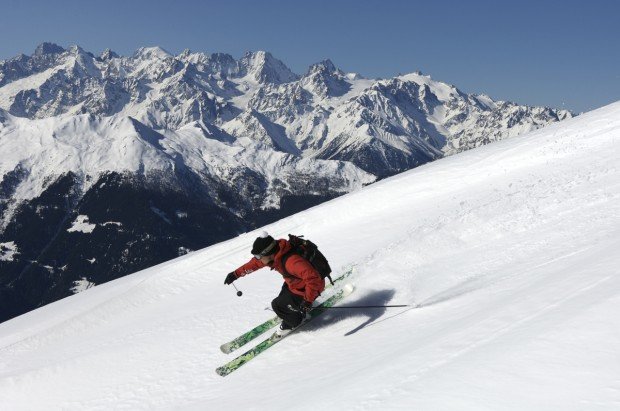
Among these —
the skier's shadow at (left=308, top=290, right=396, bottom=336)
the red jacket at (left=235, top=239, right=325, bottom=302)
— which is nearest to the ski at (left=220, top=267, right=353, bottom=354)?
the skier's shadow at (left=308, top=290, right=396, bottom=336)

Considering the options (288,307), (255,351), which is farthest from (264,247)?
(255,351)

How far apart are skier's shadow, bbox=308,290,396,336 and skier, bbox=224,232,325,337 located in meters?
0.73

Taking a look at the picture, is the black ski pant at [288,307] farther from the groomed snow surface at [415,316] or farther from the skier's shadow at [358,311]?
the skier's shadow at [358,311]

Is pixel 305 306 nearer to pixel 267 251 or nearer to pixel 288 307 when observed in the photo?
pixel 288 307

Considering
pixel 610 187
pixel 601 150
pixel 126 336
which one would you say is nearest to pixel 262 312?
pixel 126 336

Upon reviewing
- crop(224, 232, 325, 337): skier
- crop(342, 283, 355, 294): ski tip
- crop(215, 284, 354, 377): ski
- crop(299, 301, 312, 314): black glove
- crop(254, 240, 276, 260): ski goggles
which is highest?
crop(254, 240, 276, 260): ski goggles

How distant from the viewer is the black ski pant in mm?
10688

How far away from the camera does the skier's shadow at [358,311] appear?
36.4 ft

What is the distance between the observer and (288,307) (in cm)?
1075

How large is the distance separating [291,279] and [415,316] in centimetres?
260

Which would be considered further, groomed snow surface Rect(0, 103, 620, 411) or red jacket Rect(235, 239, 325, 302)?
red jacket Rect(235, 239, 325, 302)

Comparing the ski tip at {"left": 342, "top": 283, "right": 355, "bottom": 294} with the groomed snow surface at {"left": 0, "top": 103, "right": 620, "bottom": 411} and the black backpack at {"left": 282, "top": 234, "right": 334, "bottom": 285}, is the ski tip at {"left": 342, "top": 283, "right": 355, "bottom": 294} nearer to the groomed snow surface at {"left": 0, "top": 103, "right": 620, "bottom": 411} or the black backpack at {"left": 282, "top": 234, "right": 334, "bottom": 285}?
the groomed snow surface at {"left": 0, "top": 103, "right": 620, "bottom": 411}

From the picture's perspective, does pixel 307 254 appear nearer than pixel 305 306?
Yes

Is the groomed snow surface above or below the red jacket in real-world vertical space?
below
